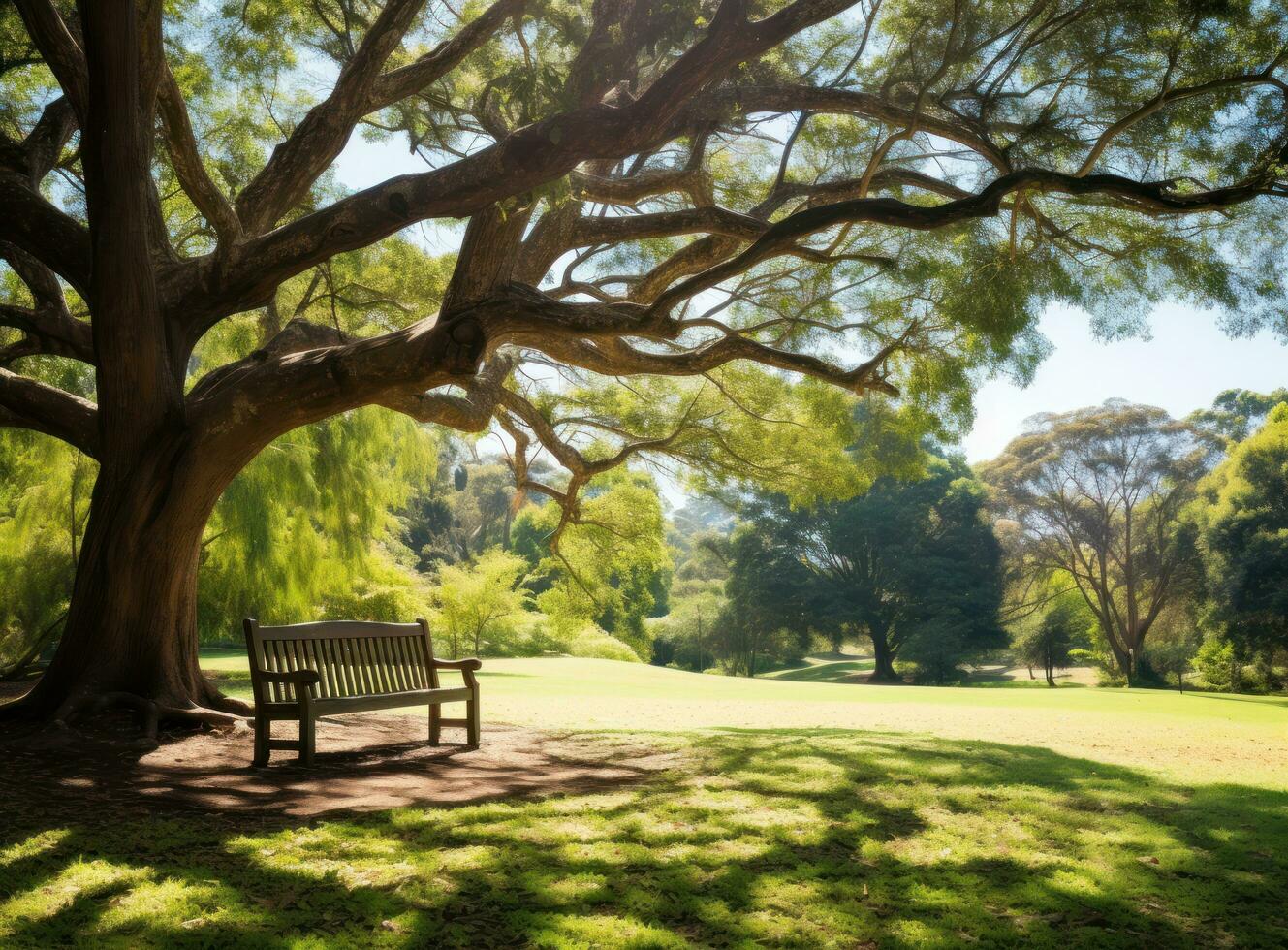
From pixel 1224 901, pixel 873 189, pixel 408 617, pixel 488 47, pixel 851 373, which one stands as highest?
pixel 488 47

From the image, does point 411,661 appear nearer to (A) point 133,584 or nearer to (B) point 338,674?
(B) point 338,674

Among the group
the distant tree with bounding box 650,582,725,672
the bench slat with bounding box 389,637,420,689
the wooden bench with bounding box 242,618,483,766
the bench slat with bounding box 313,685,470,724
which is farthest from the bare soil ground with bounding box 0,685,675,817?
the distant tree with bounding box 650,582,725,672

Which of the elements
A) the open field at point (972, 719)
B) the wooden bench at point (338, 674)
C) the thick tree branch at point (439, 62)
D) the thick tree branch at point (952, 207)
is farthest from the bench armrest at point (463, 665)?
the thick tree branch at point (439, 62)

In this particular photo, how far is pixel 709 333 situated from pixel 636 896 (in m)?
9.46

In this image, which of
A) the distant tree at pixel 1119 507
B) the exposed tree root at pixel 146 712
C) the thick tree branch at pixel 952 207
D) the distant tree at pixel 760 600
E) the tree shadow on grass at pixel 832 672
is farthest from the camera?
the distant tree at pixel 760 600

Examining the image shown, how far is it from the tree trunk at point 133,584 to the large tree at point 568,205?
3cm

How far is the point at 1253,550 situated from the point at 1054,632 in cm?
1156

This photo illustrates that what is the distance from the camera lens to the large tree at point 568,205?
284 inches

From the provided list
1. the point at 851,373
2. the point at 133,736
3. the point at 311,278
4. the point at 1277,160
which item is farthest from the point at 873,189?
the point at 133,736

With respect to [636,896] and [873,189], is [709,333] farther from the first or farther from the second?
[636,896]

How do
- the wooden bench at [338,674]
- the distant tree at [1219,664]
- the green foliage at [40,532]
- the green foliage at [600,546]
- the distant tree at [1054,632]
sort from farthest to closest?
the distant tree at [1054,632], the distant tree at [1219,664], the green foliage at [40,532], the green foliage at [600,546], the wooden bench at [338,674]

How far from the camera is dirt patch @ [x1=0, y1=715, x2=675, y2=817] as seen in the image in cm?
541

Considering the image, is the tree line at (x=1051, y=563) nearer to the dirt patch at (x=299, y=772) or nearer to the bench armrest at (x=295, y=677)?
the dirt patch at (x=299, y=772)

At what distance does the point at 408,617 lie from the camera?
23922 mm
